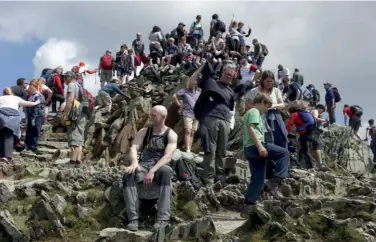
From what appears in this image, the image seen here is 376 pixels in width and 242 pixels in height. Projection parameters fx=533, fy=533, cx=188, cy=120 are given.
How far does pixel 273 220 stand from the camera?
28.1 ft

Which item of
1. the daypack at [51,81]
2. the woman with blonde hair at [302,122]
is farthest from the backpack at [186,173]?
the daypack at [51,81]

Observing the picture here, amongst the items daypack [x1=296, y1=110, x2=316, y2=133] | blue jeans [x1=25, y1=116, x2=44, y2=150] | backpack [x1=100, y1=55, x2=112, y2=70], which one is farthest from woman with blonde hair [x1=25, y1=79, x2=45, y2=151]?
backpack [x1=100, y1=55, x2=112, y2=70]

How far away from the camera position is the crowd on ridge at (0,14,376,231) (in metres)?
9.58

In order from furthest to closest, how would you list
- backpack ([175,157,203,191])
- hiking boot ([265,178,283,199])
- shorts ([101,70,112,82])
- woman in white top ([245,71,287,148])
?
shorts ([101,70,112,82])
backpack ([175,157,203,191])
woman in white top ([245,71,287,148])
hiking boot ([265,178,283,199])

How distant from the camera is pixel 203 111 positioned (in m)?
12.0

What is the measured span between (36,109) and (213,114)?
8.21 meters

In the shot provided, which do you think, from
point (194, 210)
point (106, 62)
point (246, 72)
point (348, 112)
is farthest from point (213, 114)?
point (348, 112)

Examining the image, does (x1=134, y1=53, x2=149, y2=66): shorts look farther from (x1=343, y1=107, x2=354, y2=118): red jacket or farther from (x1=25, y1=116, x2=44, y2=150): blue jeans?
(x1=25, y1=116, x2=44, y2=150): blue jeans

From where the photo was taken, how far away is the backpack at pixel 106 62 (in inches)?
1195

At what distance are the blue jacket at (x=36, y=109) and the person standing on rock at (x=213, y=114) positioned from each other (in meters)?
7.50

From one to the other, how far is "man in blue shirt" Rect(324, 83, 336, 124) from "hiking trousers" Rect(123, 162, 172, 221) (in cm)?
2302

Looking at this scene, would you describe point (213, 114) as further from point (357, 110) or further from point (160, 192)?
point (357, 110)

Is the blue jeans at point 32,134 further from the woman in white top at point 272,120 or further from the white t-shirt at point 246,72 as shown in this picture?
the white t-shirt at point 246,72

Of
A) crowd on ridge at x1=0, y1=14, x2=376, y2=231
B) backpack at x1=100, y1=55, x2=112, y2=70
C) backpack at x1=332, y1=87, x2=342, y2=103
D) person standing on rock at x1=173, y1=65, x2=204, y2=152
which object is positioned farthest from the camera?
backpack at x1=332, y1=87, x2=342, y2=103
